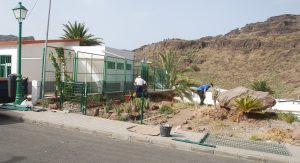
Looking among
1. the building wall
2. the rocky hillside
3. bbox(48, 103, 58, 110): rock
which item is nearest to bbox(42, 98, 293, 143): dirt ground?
bbox(48, 103, 58, 110): rock

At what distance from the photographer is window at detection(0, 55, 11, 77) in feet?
69.3

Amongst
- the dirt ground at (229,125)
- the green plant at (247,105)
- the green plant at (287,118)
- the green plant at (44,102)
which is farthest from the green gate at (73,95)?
the green plant at (287,118)

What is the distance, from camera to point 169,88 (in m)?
28.1

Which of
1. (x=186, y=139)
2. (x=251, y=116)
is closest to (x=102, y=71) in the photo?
(x=251, y=116)

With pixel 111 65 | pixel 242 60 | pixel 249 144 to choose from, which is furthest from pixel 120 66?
pixel 242 60

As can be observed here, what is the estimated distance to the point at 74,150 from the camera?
26.3ft

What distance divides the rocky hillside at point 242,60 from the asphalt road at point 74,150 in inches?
1448

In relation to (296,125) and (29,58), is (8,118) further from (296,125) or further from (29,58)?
(296,125)

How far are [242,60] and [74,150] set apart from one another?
6543 centimetres

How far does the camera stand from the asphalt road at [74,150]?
727 centimetres

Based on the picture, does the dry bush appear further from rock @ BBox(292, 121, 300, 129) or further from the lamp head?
the lamp head

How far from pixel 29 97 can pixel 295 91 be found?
3707cm

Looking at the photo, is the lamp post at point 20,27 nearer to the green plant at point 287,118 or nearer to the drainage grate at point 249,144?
the drainage grate at point 249,144

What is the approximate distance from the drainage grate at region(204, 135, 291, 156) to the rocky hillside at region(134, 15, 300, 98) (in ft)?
112
